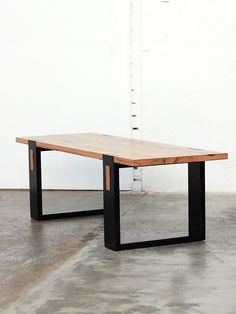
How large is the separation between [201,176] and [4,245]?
1.21 meters

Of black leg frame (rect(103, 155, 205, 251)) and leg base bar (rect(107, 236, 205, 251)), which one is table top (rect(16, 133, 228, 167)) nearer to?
black leg frame (rect(103, 155, 205, 251))

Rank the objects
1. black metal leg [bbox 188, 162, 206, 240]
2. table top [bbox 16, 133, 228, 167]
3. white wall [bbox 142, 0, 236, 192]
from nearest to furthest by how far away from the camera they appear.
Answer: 1. table top [bbox 16, 133, 228, 167]
2. black metal leg [bbox 188, 162, 206, 240]
3. white wall [bbox 142, 0, 236, 192]

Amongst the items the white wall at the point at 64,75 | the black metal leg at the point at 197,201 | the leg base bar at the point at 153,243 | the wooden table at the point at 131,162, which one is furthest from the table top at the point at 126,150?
the white wall at the point at 64,75

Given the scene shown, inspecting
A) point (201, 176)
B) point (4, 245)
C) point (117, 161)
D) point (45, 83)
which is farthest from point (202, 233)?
point (45, 83)

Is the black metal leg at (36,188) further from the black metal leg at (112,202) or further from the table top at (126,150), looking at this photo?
the black metal leg at (112,202)

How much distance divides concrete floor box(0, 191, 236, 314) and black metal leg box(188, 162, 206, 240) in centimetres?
10

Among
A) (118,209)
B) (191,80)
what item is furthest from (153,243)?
(191,80)

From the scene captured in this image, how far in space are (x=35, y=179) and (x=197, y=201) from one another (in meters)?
1.27

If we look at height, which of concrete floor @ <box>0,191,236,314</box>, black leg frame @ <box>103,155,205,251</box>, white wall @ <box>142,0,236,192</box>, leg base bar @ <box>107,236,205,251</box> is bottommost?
concrete floor @ <box>0,191,236,314</box>

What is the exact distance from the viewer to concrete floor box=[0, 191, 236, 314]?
3.78m

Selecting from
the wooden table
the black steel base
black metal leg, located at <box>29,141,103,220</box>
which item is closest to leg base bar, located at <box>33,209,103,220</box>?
black metal leg, located at <box>29,141,103,220</box>

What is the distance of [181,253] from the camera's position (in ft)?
15.5

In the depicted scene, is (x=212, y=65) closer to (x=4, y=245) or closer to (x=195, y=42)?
(x=195, y=42)

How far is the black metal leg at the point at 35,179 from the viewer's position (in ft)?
18.8
